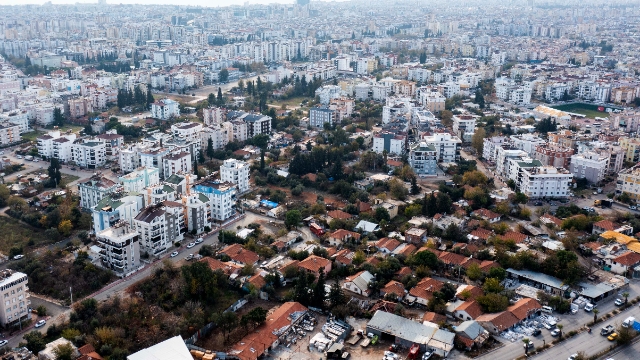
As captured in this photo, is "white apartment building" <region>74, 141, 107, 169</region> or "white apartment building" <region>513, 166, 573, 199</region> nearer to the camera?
"white apartment building" <region>513, 166, 573, 199</region>

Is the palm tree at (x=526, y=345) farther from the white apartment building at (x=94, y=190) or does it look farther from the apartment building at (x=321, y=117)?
the apartment building at (x=321, y=117)

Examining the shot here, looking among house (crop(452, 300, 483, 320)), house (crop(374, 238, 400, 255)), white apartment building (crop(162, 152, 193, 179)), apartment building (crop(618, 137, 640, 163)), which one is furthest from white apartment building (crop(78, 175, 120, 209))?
apartment building (crop(618, 137, 640, 163))

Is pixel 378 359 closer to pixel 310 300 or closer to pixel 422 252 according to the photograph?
pixel 310 300

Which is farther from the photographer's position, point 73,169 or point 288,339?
point 73,169

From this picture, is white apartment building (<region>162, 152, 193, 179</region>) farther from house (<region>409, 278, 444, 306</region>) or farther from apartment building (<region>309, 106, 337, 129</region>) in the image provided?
house (<region>409, 278, 444, 306</region>)

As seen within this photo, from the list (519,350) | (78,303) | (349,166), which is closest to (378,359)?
(519,350)

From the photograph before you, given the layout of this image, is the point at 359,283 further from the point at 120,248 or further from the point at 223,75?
the point at 223,75

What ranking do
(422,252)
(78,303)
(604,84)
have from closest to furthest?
(78,303) → (422,252) → (604,84)
